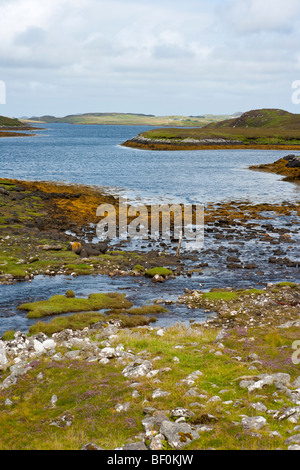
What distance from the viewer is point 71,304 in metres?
29.5

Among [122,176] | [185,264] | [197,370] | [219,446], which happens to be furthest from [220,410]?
[122,176]

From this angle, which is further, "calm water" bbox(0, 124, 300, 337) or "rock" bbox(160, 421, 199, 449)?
"calm water" bbox(0, 124, 300, 337)

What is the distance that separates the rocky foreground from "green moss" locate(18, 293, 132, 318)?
473 centimetres

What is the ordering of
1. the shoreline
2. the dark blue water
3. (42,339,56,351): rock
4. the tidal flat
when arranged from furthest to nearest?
the shoreline
the dark blue water
(42,339,56,351): rock
the tidal flat

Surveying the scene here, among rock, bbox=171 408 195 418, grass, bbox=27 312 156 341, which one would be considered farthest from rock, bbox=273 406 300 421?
grass, bbox=27 312 156 341

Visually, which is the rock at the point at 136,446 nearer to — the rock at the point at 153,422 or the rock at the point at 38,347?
the rock at the point at 153,422

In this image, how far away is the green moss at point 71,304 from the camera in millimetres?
28094

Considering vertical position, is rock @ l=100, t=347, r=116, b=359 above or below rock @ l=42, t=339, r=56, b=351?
above

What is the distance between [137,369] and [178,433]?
488 cm

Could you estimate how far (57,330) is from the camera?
24.9 metres

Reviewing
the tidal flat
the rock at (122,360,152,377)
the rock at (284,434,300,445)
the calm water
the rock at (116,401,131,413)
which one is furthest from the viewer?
the calm water

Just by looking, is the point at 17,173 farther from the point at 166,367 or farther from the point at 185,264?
the point at 166,367

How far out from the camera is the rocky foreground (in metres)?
11.8

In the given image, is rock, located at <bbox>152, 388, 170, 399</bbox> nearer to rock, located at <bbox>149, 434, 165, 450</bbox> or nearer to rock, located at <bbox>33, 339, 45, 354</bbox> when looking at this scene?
rock, located at <bbox>149, 434, 165, 450</bbox>
